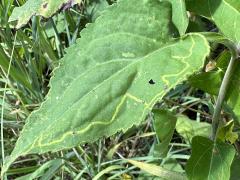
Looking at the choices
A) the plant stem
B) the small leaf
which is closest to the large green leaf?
the plant stem

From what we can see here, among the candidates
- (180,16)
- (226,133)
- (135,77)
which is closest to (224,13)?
(180,16)

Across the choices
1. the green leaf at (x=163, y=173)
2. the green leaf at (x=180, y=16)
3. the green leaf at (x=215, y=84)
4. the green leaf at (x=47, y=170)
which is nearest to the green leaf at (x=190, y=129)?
the green leaf at (x=163, y=173)

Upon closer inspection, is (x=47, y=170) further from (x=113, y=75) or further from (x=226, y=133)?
(x=113, y=75)

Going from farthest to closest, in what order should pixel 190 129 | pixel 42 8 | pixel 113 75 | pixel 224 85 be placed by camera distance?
pixel 190 129 < pixel 42 8 < pixel 224 85 < pixel 113 75

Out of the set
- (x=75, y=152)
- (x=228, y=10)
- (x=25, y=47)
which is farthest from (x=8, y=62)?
(x=228, y=10)

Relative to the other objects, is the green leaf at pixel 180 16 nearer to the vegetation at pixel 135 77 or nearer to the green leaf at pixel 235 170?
the vegetation at pixel 135 77

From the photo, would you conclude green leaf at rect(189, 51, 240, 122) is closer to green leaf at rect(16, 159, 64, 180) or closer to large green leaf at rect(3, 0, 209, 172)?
large green leaf at rect(3, 0, 209, 172)
